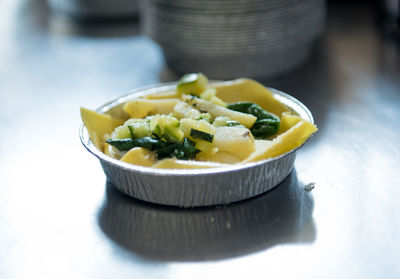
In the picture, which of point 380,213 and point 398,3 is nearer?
point 380,213

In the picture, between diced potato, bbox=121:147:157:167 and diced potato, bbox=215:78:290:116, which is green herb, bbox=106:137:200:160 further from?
diced potato, bbox=215:78:290:116

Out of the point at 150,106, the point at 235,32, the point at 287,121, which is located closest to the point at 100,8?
the point at 235,32

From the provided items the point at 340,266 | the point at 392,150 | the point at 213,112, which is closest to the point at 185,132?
the point at 213,112

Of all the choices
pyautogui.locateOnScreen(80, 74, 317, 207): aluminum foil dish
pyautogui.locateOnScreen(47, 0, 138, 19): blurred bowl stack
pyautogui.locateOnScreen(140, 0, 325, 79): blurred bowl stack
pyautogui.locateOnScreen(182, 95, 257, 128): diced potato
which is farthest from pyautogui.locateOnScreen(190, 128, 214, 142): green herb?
pyautogui.locateOnScreen(47, 0, 138, 19): blurred bowl stack

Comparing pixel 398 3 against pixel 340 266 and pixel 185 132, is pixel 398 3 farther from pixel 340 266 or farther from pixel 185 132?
pixel 340 266

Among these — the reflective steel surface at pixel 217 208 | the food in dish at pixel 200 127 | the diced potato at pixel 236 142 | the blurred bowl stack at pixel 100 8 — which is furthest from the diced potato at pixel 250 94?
the blurred bowl stack at pixel 100 8

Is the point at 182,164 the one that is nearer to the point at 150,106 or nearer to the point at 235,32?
the point at 150,106

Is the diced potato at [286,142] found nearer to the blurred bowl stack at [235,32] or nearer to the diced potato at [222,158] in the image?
the diced potato at [222,158]
